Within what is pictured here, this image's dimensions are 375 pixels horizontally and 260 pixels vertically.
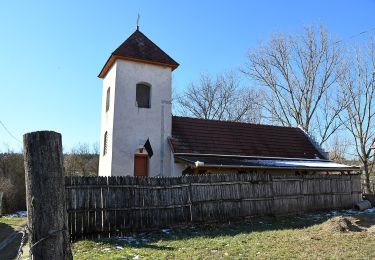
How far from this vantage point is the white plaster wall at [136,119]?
65.4ft

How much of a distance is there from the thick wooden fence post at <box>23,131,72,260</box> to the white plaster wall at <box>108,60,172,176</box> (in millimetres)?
16315

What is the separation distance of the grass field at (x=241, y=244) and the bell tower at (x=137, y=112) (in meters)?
6.99

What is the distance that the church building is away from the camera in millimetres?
19844

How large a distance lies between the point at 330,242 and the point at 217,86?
117 ft

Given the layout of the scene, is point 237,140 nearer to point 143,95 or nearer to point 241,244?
point 143,95

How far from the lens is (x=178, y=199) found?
14172 mm

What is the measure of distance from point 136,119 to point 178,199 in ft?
24.6

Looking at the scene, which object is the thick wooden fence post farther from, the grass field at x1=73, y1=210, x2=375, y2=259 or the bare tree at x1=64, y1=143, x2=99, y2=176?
the bare tree at x1=64, y1=143, x2=99, y2=176

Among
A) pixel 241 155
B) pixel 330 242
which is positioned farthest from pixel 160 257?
pixel 241 155

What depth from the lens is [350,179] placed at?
66.8 ft

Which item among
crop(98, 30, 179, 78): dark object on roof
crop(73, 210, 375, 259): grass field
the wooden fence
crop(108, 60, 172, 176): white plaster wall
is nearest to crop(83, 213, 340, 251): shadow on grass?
crop(73, 210, 375, 259): grass field

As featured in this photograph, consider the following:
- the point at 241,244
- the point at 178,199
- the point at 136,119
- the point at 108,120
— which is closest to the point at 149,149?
the point at 136,119

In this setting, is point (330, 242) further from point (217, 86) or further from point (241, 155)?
point (217, 86)

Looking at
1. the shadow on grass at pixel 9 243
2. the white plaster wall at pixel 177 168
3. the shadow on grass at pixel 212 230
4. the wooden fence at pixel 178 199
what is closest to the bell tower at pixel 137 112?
the white plaster wall at pixel 177 168
